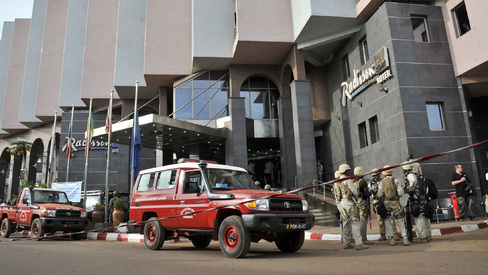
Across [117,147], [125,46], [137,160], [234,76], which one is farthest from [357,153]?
[117,147]

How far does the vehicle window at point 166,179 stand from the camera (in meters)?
9.20

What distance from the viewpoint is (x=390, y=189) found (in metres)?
9.07

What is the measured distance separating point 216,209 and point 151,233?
2646 mm

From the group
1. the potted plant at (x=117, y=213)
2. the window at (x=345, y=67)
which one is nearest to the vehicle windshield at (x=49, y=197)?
the potted plant at (x=117, y=213)

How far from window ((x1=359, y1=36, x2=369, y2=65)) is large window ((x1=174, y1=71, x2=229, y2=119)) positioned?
1021cm

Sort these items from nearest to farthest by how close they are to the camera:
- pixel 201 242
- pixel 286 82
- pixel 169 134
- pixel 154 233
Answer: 1. pixel 154 233
2. pixel 201 242
3. pixel 169 134
4. pixel 286 82

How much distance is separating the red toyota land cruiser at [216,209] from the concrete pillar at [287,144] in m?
16.2

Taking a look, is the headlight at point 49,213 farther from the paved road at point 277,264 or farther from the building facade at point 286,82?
the building facade at point 286,82

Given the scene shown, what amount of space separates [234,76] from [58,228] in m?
16.8

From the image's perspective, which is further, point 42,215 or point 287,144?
point 287,144

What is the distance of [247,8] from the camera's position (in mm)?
24031

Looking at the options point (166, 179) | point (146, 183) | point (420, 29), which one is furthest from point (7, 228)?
point (420, 29)

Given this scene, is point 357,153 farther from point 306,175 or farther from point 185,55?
point 185,55

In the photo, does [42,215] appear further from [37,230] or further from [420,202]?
[420,202]
